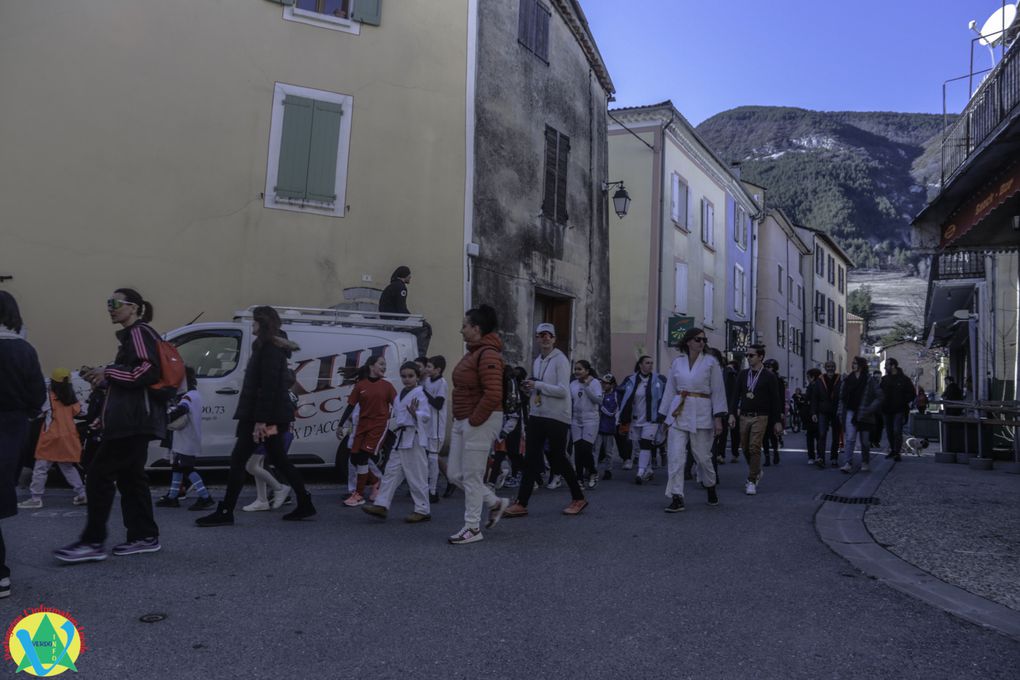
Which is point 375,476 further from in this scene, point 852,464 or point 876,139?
point 876,139

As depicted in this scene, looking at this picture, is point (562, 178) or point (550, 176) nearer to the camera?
point (550, 176)

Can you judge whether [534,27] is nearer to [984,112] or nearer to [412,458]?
[984,112]

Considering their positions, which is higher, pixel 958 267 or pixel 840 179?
pixel 840 179

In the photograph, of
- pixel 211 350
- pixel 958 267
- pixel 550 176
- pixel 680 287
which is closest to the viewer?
pixel 211 350

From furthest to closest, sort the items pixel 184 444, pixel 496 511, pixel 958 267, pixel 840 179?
pixel 840 179, pixel 958 267, pixel 184 444, pixel 496 511

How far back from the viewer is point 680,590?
484cm

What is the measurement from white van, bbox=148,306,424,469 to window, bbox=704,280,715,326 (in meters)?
21.6

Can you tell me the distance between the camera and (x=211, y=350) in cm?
972

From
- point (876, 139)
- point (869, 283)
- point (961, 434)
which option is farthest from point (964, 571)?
point (876, 139)

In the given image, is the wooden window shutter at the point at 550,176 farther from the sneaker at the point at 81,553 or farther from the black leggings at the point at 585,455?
the sneaker at the point at 81,553

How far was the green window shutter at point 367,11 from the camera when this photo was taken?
13.9 m

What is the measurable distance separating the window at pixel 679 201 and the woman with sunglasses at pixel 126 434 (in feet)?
73.2

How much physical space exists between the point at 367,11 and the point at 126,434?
10.7 meters

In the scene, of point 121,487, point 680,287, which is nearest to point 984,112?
point 121,487
